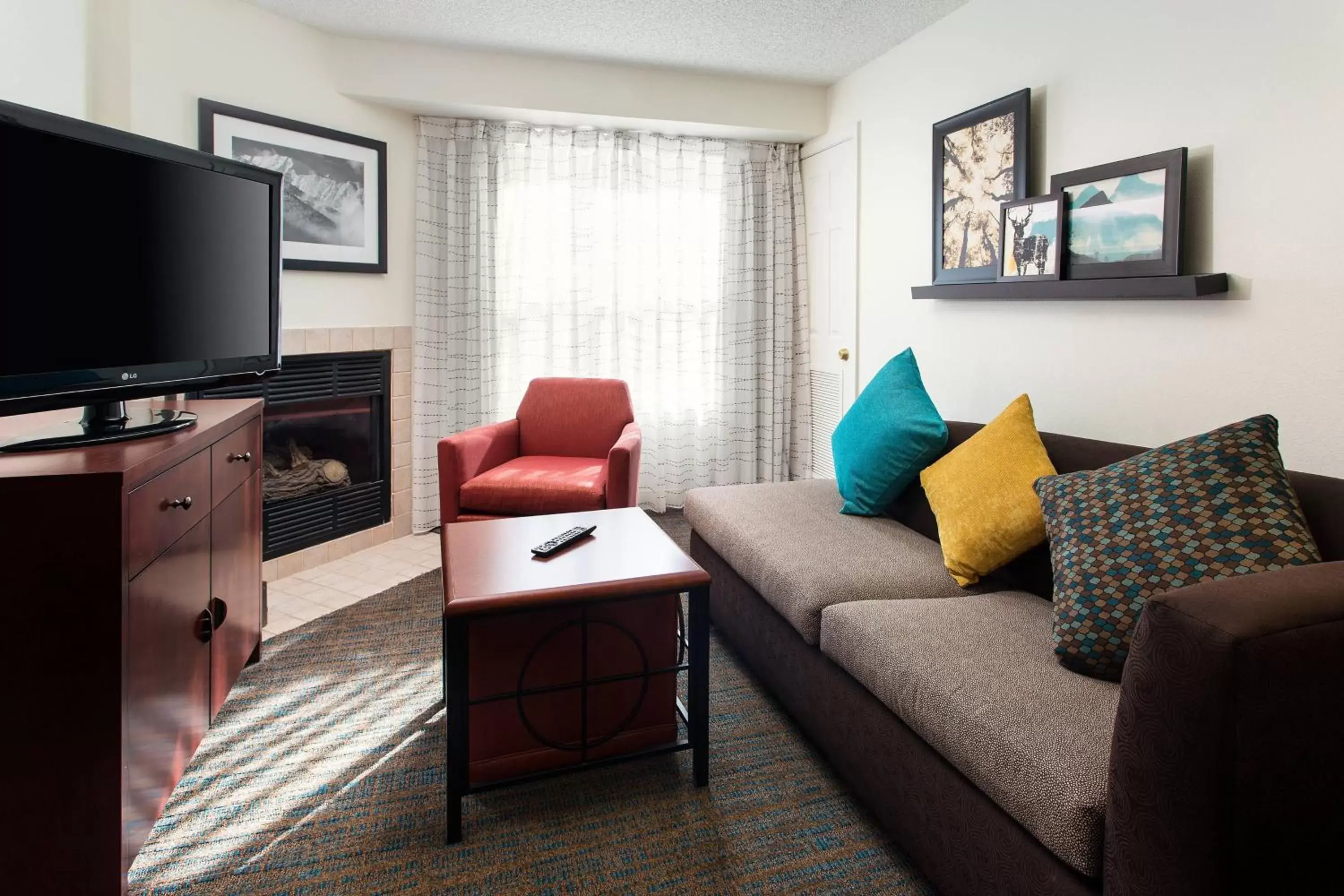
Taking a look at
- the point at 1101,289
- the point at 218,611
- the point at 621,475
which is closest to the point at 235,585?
the point at 218,611

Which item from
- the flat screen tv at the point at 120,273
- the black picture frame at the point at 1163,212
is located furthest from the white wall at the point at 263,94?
the black picture frame at the point at 1163,212

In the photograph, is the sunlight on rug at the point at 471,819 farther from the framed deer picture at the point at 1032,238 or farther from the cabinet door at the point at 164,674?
the framed deer picture at the point at 1032,238

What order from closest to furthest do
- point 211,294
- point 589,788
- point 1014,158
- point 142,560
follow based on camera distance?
1. point 142,560
2. point 589,788
3. point 211,294
4. point 1014,158

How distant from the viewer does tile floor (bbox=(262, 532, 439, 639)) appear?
2.96 m

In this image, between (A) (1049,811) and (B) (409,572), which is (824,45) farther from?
(A) (1049,811)

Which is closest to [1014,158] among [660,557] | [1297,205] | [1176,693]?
[1297,205]

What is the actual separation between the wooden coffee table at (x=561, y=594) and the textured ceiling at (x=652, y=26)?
2359 mm

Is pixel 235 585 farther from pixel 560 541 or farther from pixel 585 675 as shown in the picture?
pixel 585 675

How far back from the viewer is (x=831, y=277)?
4.30 m

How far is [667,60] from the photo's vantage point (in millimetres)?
3877

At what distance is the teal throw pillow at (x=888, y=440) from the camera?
2.48m

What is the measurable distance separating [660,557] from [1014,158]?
2.03m

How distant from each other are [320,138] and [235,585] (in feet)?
7.60

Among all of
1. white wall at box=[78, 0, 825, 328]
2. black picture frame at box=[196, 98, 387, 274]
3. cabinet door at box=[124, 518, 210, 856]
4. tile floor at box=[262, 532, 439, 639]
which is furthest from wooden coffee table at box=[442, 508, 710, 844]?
white wall at box=[78, 0, 825, 328]
